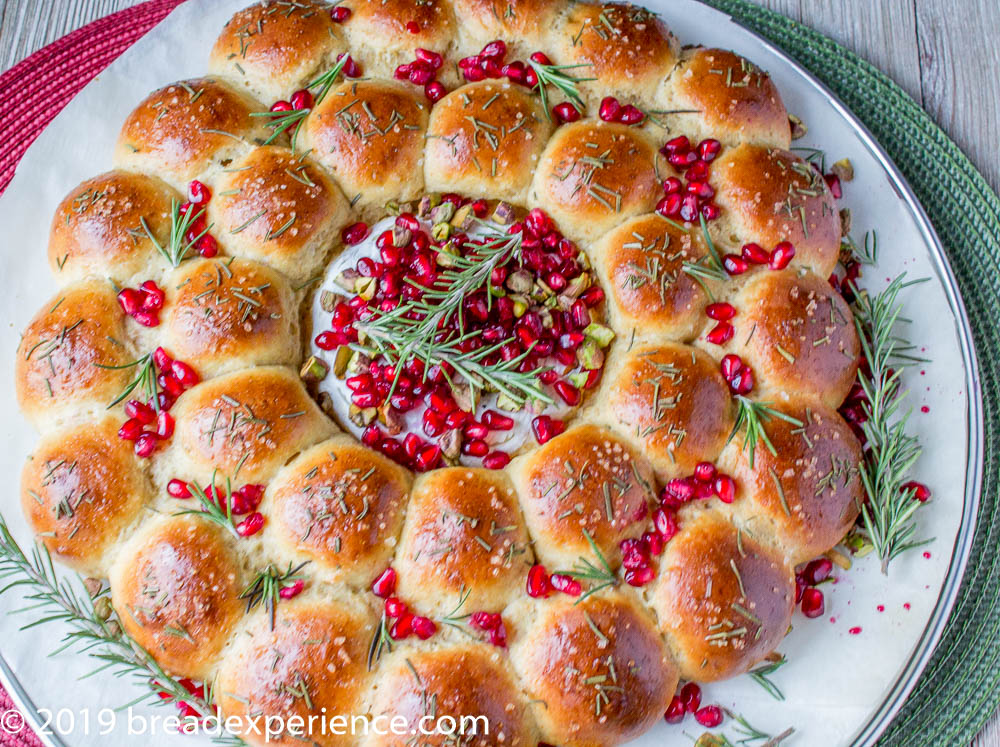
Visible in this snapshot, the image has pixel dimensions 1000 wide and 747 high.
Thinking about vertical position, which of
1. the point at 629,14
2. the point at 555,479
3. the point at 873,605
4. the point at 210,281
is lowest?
the point at 873,605

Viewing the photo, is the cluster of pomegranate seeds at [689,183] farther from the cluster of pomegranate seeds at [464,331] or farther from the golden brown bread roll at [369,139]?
the golden brown bread roll at [369,139]

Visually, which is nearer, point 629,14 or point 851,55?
point 629,14

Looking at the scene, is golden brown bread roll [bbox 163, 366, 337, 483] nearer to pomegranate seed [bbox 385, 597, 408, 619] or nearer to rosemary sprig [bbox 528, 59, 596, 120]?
pomegranate seed [bbox 385, 597, 408, 619]

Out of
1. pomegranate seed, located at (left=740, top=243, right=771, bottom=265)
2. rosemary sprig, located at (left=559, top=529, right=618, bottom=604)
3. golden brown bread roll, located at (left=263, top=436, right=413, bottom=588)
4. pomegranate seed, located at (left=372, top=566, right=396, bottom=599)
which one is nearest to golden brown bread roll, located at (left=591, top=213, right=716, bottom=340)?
pomegranate seed, located at (left=740, top=243, right=771, bottom=265)

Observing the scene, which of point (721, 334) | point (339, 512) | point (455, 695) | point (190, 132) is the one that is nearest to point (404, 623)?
point (455, 695)

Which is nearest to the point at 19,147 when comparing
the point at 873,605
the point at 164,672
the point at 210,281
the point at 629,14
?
the point at 210,281

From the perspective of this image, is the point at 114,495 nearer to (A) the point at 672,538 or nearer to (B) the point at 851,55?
(A) the point at 672,538
